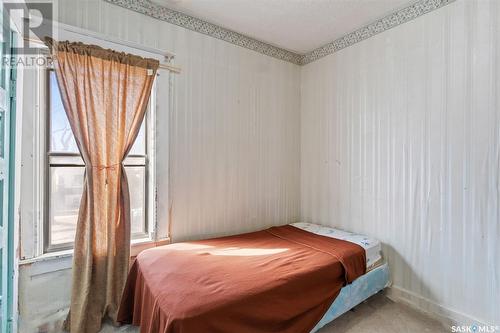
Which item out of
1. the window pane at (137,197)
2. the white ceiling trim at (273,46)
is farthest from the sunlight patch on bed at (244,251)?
the white ceiling trim at (273,46)

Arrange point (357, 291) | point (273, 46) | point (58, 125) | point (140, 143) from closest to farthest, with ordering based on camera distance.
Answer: point (58, 125), point (357, 291), point (140, 143), point (273, 46)

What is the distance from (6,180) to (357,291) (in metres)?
2.64

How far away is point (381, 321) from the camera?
2066 millimetres

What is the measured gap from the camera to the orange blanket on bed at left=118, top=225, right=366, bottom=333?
4.36ft

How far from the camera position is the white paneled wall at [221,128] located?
232 centimetres

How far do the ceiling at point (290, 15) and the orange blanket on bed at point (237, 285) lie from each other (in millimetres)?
2178

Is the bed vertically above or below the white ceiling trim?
below

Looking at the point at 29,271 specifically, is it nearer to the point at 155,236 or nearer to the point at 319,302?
the point at 155,236

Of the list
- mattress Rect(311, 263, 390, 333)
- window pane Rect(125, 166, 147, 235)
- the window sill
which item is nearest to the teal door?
the window sill

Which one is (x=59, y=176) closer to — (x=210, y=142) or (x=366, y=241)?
(x=210, y=142)

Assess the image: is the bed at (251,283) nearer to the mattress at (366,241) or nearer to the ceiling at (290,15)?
the mattress at (366,241)

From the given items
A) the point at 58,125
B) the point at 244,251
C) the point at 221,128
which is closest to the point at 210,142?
the point at 221,128

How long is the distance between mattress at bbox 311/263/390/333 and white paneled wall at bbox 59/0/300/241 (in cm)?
125

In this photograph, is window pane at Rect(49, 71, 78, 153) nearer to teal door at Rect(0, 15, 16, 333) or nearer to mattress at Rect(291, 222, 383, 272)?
teal door at Rect(0, 15, 16, 333)
